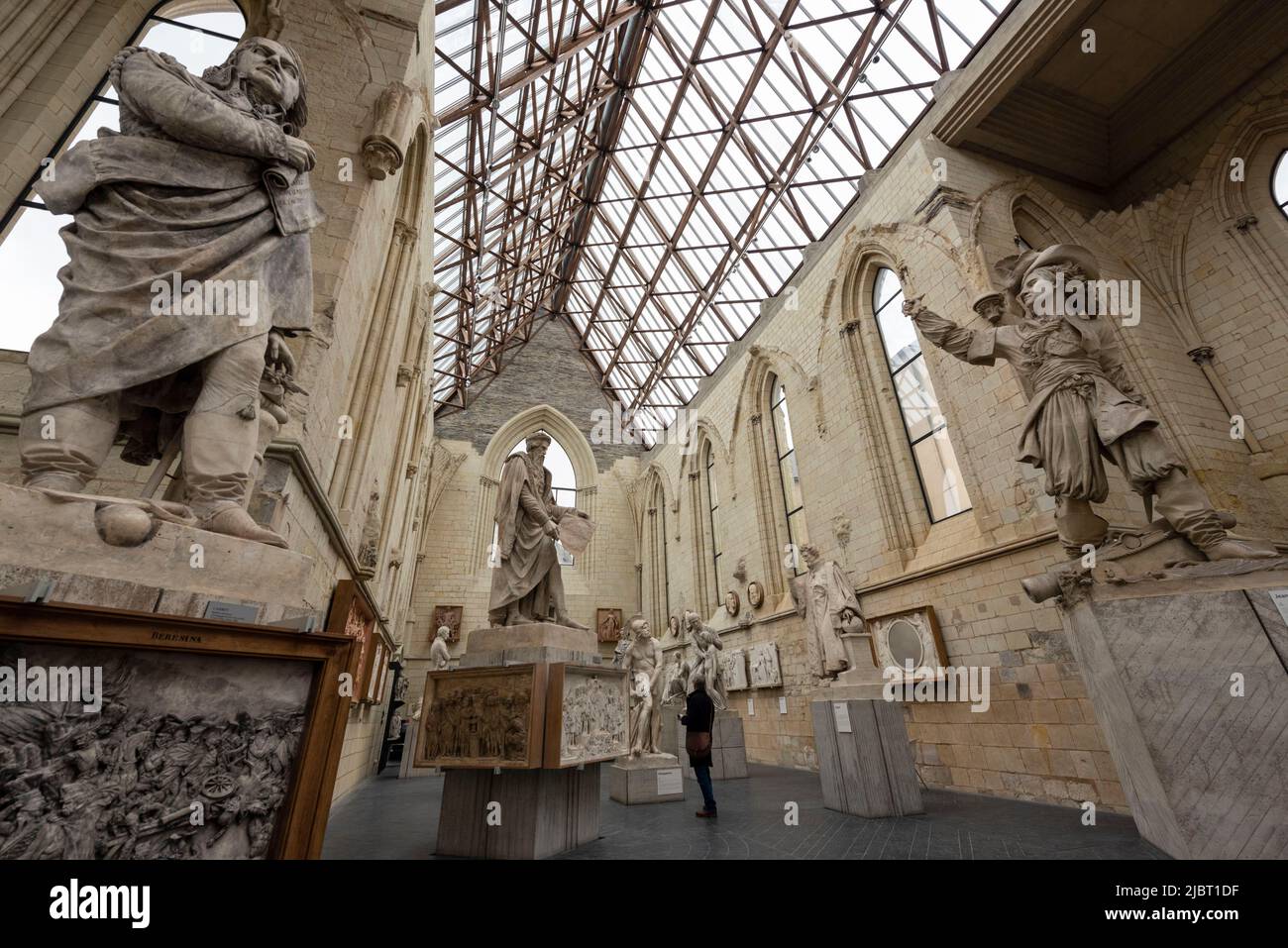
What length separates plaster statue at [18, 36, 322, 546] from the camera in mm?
1391

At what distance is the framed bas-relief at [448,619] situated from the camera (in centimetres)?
1521

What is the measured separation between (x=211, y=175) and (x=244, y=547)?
127 centimetres

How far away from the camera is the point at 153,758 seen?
3.69 ft

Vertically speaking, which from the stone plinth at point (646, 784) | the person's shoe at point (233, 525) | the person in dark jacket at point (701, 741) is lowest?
the stone plinth at point (646, 784)

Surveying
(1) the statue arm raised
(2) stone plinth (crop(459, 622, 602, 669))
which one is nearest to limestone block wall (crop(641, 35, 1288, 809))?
(2) stone plinth (crop(459, 622, 602, 669))

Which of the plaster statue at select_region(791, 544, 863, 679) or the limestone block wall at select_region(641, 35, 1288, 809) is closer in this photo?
the limestone block wall at select_region(641, 35, 1288, 809)

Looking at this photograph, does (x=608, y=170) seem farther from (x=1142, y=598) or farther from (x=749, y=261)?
(x=1142, y=598)

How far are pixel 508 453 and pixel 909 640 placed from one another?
15.0 meters

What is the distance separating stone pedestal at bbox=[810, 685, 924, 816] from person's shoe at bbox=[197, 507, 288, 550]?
15.0 ft

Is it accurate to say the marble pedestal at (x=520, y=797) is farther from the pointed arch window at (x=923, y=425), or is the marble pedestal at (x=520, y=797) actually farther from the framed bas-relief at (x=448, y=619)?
the framed bas-relief at (x=448, y=619)

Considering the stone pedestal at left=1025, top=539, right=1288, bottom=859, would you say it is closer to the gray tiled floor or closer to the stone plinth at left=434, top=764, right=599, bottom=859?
the gray tiled floor

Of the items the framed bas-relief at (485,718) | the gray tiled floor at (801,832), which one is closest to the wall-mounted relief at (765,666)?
the gray tiled floor at (801,832)

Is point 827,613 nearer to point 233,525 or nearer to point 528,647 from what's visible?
point 528,647

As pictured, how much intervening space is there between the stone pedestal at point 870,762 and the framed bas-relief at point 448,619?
42.4ft
